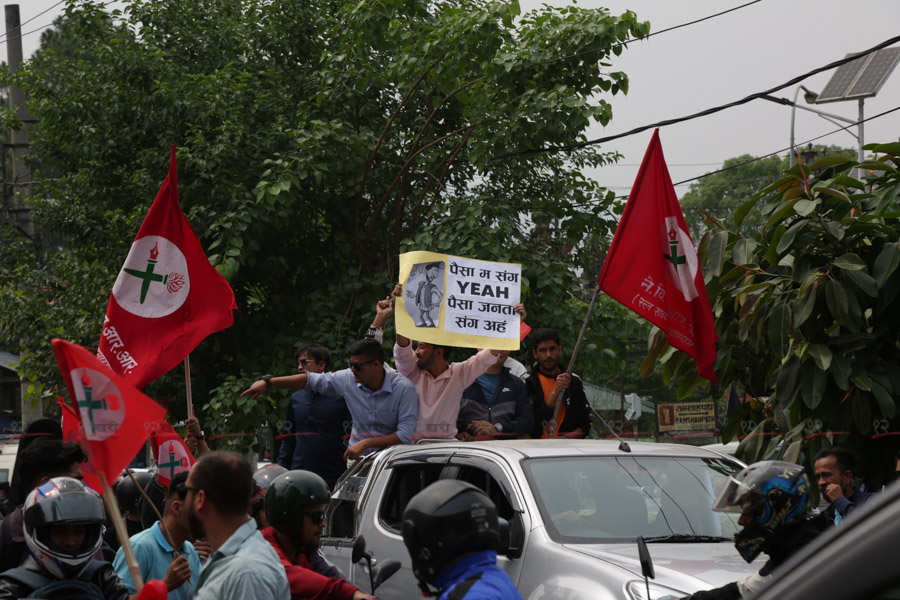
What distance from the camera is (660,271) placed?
752 cm

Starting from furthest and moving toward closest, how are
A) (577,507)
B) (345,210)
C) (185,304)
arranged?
1. (345,210)
2. (185,304)
3. (577,507)

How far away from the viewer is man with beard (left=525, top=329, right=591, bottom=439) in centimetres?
801

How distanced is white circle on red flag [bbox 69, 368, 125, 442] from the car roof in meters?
2.22

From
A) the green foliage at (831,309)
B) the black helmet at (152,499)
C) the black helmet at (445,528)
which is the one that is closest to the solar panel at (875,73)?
the green foliage at (831,309)

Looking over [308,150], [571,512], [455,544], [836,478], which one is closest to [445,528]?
[455,544]

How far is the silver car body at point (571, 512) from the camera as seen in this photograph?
4.82 metres

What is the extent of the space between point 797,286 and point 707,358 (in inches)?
30.8

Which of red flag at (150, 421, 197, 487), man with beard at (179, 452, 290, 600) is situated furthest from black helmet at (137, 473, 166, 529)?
man with beard at (179, 452, 290, 600)

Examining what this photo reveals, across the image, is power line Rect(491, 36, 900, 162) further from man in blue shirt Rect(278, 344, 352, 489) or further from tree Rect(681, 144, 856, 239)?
tree Rect(681, 144, 856, 239)

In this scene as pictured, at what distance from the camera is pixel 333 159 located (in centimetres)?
1312

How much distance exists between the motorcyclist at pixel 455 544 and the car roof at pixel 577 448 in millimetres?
3026

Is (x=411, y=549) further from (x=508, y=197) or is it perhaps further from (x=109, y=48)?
(x=109, y=48)

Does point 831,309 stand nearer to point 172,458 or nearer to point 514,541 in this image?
point 514,541

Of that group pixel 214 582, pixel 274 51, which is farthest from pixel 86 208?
pixel 214 582
